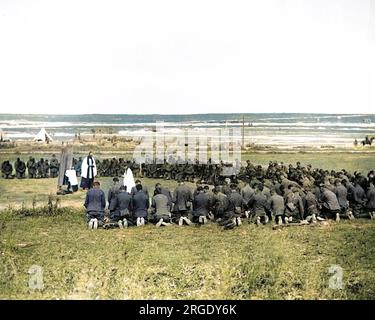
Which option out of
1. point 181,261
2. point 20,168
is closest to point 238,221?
point 181,261

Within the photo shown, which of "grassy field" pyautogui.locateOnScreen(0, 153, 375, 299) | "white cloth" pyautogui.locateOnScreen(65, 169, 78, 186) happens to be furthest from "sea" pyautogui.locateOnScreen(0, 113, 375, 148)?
"white cloth" pyautogui.locateOnScreen(65, 169, 78, 186)

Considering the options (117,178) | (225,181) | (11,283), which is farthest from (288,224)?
(11,283)

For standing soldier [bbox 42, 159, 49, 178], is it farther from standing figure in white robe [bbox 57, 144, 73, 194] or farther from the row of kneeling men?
the row of kneeling men

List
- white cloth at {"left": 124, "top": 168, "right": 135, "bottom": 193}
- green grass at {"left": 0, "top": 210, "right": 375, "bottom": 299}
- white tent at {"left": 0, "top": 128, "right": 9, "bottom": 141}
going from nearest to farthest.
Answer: green grass at {"left": 0, "top": 210, "right": 375, "bottom": 299} < white tent at {"left": 0, "top": 128, "right": 9, "bottom": 141} < white cloth at {"left": 124, "top": 168, "right": 135, "bottom": 193}

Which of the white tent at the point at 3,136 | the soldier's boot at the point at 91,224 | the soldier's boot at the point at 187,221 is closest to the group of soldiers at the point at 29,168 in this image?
the white tent at the point at 3,136

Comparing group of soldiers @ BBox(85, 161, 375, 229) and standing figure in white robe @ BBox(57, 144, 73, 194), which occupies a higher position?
standing figure in white robe @ BBox(57, 144, 73, 194)

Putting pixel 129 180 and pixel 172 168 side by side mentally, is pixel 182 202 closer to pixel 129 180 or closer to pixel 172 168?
pixel 172 168

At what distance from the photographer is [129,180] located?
8141 mm

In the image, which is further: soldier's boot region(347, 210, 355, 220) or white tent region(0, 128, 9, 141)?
soldier's boot region(347, 210, 355, 220)

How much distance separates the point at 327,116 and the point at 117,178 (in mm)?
3186

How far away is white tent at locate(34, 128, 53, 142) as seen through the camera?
7.59 meters

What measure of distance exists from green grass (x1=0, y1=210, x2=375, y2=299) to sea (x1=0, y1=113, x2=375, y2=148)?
1.24 meters

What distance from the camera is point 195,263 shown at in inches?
277
